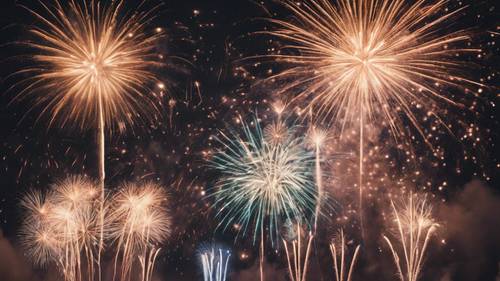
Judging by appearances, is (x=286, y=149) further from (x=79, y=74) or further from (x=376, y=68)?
(x=79, y=74)

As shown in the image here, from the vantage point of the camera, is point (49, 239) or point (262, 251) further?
point (49, 239)

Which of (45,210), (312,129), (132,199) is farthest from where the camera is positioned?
(45,210)

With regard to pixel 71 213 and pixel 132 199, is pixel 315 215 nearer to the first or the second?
pixel 132 199

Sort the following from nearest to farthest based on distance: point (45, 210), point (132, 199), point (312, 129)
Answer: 1. point (312, 129)
2. point (132, 199)
3. point (45, 210)

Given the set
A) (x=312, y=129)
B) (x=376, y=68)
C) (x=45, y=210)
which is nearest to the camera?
(x=376, y=68)

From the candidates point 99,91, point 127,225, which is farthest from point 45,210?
point 99,91

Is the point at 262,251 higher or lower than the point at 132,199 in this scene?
lower

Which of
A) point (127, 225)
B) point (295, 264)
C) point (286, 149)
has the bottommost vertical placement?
point (295, 264)

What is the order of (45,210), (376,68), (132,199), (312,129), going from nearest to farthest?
1. (376,68)
2. (312,129)
3. (132,199)
4. (45,210)

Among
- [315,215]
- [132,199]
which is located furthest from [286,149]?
[132,199]

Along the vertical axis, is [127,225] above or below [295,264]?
above
